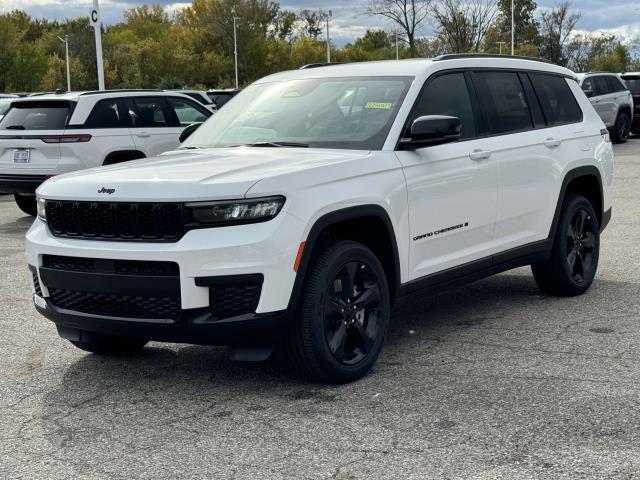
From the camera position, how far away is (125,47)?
8588 centimetres

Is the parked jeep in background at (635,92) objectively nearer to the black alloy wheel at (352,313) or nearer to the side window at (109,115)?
the side window at (109,115)

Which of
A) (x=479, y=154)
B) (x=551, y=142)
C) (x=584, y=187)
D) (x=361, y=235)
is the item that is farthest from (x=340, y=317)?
(x=584, y=187)

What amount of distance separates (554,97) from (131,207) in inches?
151

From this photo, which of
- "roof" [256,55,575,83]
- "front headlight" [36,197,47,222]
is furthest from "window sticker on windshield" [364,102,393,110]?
"front headlight" [36,197,47,222]

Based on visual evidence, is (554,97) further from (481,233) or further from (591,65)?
(591,65)

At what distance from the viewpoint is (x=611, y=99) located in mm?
25734

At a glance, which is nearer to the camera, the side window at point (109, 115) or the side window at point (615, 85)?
the side window at point (109, 115)

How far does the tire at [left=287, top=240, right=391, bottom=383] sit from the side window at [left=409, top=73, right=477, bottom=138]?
3.94 ft

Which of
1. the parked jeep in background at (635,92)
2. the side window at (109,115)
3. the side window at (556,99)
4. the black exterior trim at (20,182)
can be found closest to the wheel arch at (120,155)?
the side window at (109,115)

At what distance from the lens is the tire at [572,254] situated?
730 cm

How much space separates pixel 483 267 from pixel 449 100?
3.59ft

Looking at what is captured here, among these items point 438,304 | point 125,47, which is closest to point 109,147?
point 438,304

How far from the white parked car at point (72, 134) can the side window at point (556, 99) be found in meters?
6.99

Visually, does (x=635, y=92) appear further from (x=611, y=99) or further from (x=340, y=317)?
(x=340, y=317)
